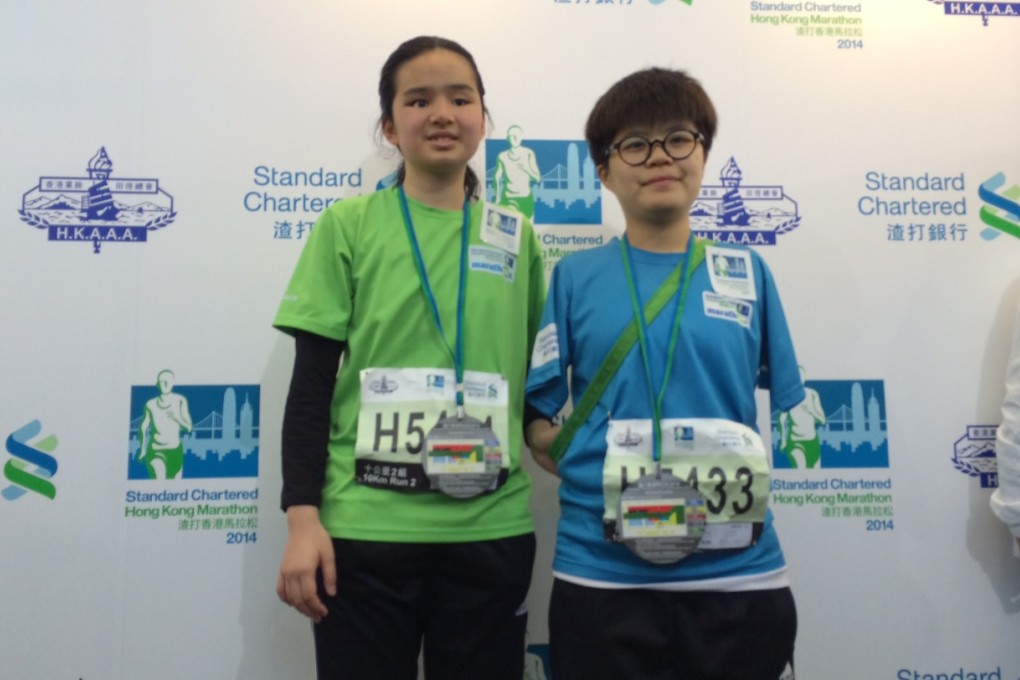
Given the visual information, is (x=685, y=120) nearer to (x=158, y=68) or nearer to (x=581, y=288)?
(x=581, y=288)

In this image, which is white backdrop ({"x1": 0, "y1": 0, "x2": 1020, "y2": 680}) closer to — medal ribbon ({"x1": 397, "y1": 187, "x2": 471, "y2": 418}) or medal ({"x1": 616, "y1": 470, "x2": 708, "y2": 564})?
medal ribbon ({"x1": 397, "y1": 187, "x2": 471, "y2": 418})

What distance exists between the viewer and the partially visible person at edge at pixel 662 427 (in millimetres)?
991

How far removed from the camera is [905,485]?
5.19 ft

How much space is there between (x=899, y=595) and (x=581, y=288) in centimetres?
109

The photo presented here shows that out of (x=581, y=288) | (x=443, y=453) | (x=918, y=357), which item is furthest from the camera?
(x=918, y=357)

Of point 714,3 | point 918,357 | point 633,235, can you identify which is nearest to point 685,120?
point 633,235

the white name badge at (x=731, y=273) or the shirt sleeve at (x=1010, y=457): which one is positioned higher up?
the white name badge at (x=731, y=273)

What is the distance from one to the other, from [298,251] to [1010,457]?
1.64 m

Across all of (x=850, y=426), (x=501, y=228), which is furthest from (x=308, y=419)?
(x=850, y=426)

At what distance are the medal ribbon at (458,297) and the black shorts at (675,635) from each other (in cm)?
38

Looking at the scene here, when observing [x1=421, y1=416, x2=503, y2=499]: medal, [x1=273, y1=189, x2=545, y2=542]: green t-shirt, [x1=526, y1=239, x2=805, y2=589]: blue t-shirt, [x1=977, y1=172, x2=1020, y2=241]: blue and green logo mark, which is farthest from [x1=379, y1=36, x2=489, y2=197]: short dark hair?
[x1=977, y1=172, x2=1020, y2=241]: blue and green logo mark

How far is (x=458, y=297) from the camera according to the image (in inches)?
46.7

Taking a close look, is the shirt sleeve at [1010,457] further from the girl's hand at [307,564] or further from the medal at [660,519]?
the girl's hand at [307,564]

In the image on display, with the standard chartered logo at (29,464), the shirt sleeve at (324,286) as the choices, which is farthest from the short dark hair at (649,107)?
the standard chartered logo at (29,464)
